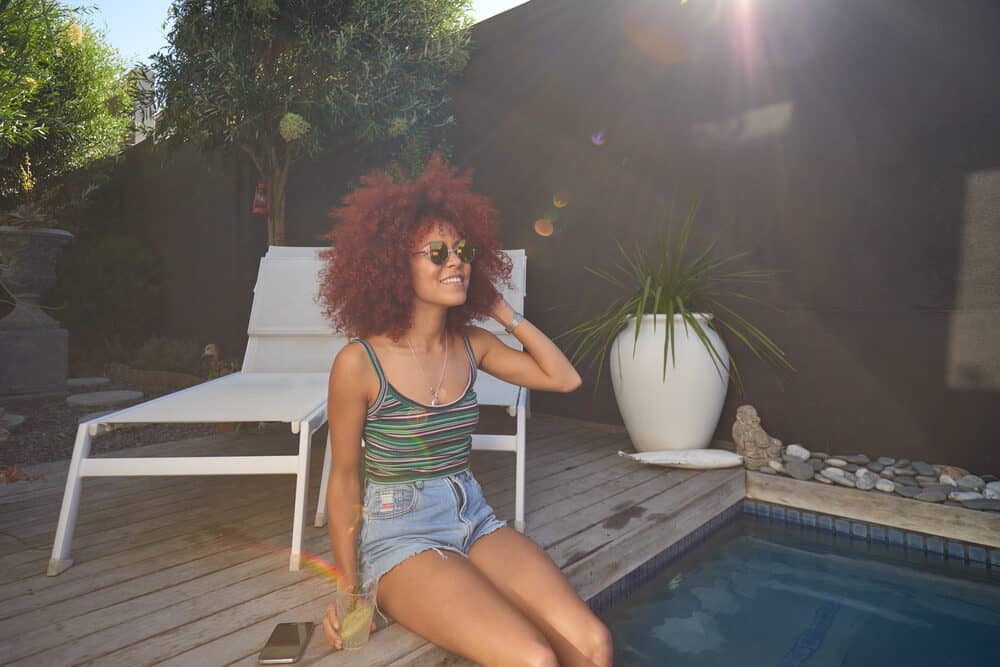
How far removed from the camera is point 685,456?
3.12m

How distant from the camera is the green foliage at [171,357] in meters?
7.41

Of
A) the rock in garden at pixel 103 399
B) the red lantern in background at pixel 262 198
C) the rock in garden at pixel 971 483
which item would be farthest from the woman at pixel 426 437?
the rock in garden at pixel 103 399

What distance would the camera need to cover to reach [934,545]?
102 inches

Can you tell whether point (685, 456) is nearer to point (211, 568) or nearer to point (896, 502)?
point (896, 502)

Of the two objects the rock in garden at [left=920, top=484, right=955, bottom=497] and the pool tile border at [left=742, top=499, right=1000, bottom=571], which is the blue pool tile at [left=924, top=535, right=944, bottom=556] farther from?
the rock in garden at [left=920, top=484, right=955, bottom=497]

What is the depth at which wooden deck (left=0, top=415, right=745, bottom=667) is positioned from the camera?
1.54 metres

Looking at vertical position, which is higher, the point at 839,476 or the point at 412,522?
the point at 412,522

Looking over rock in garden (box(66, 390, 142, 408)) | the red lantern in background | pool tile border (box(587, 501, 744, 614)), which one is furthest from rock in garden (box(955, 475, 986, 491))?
rock in garden (box(66, 390, 142, 408))

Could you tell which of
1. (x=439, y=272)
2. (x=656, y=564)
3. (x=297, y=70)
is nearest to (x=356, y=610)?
(x=439, y=272)

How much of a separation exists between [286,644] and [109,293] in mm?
8290

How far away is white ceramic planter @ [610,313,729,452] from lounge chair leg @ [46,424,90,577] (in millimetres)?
2488

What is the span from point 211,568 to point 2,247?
254 inches

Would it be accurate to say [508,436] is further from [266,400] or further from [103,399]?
[103,399]

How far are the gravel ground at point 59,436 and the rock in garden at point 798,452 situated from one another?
392 centimetres
